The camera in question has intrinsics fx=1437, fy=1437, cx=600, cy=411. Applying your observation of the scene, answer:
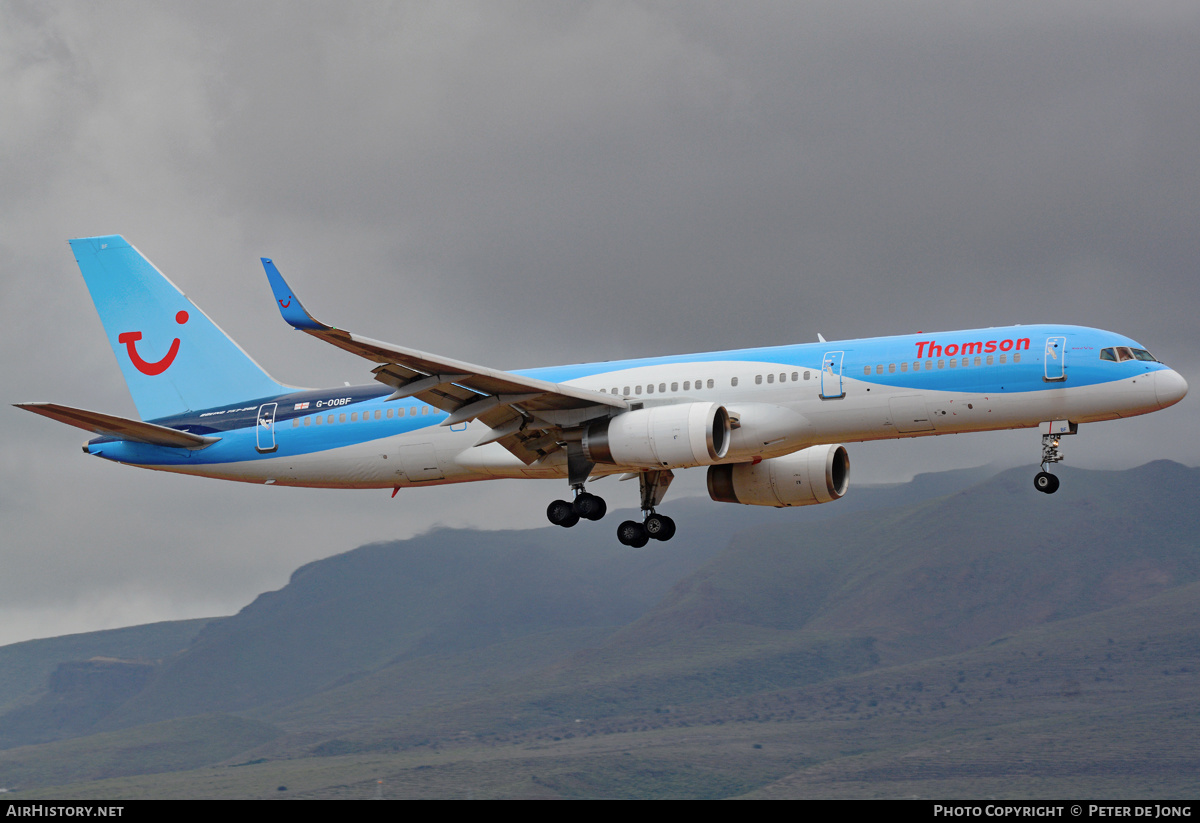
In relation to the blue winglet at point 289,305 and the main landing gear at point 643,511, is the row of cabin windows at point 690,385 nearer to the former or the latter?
the main landing gear at point 643,511

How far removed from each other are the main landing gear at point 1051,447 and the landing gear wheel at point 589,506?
1466cm

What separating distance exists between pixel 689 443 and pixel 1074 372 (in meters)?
12.1

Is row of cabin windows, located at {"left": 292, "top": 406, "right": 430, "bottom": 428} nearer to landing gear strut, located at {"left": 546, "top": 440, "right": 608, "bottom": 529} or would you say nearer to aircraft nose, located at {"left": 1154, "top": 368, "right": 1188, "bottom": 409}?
landing gear strut, located at {"left": 546, "top": 440, "right": 608, "bottom": 529}

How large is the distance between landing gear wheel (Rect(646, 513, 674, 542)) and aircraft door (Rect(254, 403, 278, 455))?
1463cm

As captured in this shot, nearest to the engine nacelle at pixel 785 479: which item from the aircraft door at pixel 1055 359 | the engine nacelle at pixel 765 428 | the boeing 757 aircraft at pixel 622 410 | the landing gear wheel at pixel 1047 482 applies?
the boeing 757 aircraft at pixel 622 410

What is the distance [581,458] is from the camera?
49469 millimetres

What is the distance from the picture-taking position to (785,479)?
54000 millimetres

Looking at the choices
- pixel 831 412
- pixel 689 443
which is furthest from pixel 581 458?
pixel 831 412

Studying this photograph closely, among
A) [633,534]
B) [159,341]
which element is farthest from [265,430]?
[633,534]

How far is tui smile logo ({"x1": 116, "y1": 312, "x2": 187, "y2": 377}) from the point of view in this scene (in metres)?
59.1

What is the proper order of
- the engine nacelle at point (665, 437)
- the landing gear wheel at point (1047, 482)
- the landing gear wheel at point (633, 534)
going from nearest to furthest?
the landing gear wheel at point (1047, 482)
the engine nacelle at point (665, 437)
the landing gear wheel at point (633, 534)

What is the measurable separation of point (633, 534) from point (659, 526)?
1078mm

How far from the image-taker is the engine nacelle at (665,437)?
150ft
